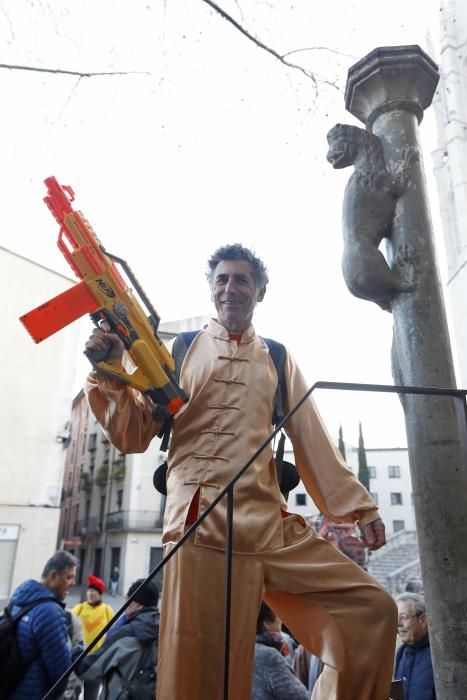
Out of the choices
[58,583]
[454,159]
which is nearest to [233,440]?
[58,583]

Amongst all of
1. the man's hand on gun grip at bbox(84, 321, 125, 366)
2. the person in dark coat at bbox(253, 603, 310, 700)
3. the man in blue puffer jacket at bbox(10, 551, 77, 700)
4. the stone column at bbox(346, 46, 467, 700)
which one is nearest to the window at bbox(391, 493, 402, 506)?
the man in blue puffer jacket at bbox(10, 551, 77, 700)

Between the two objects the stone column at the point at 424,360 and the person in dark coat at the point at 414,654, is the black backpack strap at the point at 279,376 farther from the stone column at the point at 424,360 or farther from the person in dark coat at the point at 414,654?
the person in dark coat at the point at 414,654

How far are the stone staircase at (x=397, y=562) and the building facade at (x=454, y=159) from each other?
23.6 feet

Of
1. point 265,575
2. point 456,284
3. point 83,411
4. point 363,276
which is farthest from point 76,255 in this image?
point 83,411

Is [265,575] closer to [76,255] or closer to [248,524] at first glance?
[248,524]

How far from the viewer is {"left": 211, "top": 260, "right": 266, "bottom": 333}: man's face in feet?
8.07

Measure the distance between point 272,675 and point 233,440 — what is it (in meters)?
1.28

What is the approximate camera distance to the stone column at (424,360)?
2209 millimetres

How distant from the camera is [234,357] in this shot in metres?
2.36

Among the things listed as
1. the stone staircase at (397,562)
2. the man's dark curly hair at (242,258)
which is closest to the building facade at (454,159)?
the stone staircase at (397,562)

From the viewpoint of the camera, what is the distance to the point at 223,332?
2467 mm

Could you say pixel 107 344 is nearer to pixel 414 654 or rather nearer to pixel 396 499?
pixel 414 654

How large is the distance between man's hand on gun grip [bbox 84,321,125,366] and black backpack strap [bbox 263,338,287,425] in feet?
2.12

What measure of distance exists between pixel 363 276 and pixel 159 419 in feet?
3.83
